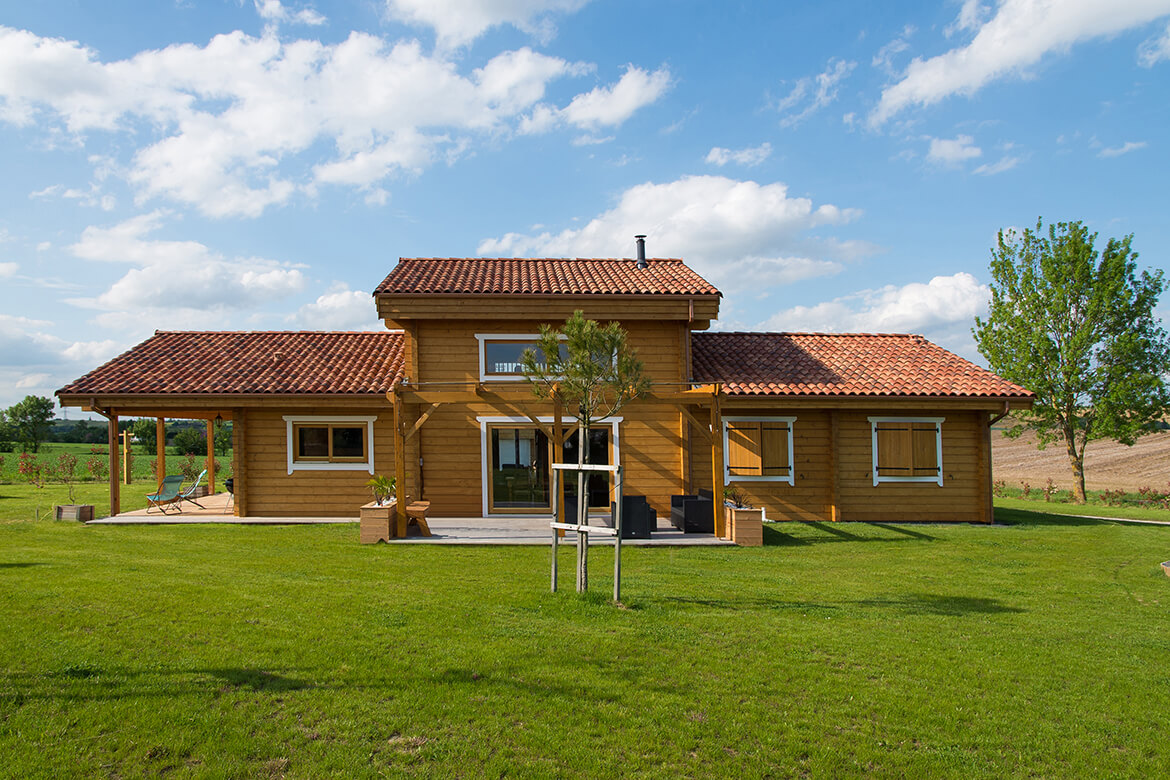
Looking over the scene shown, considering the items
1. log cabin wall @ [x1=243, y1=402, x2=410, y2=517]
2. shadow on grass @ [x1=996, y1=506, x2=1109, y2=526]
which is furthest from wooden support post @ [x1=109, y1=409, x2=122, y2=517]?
shadow on grass @ [x1=996, y1=506, x2=1109, y2=526]

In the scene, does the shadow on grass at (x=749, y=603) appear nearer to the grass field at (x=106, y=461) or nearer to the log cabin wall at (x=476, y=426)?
the log cabin wall at (x=476, y=426)

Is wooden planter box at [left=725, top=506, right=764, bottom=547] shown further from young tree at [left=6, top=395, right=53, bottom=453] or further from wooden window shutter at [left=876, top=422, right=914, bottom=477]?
young tree at [left=6, top=395, right=53, bottom=453]

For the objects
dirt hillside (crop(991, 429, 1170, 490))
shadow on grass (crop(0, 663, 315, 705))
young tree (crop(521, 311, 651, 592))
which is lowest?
dirt hillside (crop(991, 429, 1170, 490))

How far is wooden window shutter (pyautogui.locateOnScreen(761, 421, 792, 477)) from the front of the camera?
14.3 m

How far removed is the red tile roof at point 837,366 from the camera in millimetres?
13891

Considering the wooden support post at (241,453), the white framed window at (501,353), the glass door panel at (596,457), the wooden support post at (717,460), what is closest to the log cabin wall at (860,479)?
the glass door panel at (596,457)

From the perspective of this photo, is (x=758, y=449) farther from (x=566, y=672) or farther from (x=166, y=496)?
(x=166, y=496)

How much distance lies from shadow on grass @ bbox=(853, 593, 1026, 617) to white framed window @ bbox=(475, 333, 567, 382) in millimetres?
8297

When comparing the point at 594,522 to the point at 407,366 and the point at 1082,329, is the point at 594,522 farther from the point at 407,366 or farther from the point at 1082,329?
the point at 1082,329

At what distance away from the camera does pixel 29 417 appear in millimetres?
38781

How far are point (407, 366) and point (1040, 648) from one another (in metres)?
11.6

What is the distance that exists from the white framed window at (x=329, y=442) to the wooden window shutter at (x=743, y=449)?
7.46m

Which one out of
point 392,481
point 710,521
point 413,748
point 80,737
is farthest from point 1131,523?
point 80,737

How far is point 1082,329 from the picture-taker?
21.2 metres
